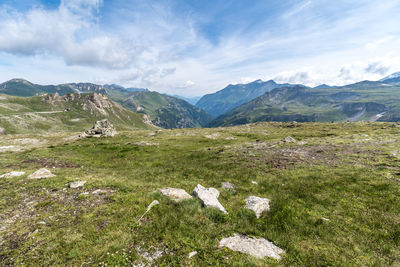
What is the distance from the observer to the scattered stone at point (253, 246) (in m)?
7.63

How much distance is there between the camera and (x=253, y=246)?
805 centimetres

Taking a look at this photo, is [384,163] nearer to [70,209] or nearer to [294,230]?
[294,230]

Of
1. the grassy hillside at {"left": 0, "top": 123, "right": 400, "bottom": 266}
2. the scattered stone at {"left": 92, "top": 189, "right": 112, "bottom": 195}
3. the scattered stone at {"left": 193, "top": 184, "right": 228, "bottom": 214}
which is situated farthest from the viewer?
the scattered stone at {"left": 92, "top": 189, "right": 112, "bottom": 195}

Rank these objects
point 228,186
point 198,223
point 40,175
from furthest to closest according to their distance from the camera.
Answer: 1. point 40,175
2. point 228,186
3. point 198,223

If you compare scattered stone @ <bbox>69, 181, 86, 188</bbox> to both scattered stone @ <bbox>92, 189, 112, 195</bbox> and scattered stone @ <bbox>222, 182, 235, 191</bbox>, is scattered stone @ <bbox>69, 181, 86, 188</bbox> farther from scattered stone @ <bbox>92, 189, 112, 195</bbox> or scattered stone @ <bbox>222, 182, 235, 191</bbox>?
scattered stone @ <bbox>222, 182, 235, 191</bbox>

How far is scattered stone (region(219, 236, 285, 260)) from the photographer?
25.0 ft

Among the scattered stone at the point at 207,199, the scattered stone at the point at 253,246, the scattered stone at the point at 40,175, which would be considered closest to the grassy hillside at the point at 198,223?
the scattered stone at the point at 253,246

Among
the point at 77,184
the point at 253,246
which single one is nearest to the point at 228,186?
the point at 253,246

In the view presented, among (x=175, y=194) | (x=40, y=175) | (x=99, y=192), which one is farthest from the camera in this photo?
(x=40, y=175)

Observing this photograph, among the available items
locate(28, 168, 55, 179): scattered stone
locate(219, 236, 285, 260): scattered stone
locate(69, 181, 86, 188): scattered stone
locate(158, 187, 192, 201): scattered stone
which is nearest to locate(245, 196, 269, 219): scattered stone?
locate(219, 236, 285, 260): scattered stone

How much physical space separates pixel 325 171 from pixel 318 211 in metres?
9.37

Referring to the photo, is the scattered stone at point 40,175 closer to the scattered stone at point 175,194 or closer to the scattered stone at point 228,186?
the scattered stone at point 175,194

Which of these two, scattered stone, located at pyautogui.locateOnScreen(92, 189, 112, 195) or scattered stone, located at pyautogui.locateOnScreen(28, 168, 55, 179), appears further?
scattered stone, located at pyautogui.locateOnScreen(28, 168, 55, 179)

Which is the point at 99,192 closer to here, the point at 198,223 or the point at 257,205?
the point at 198,223
